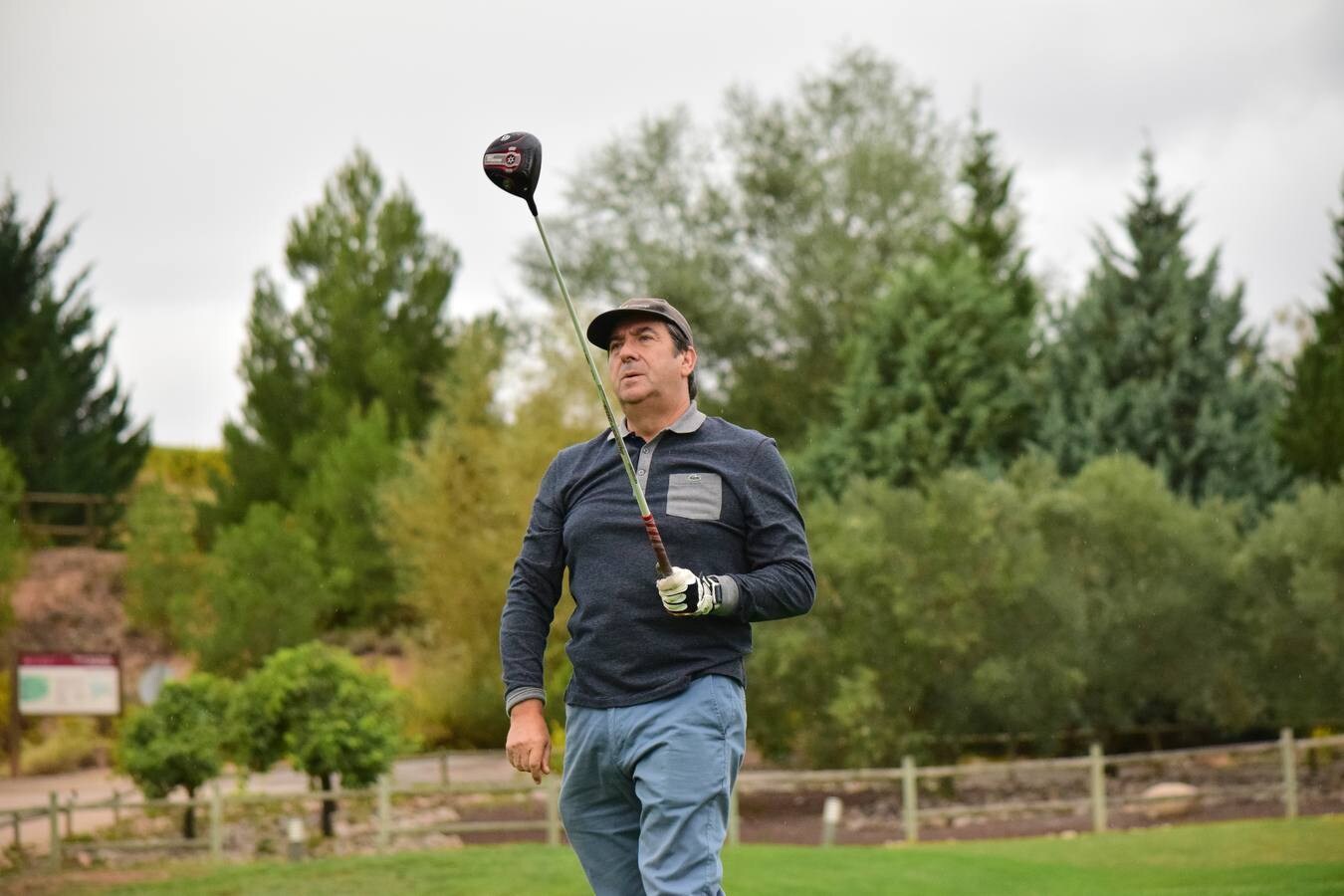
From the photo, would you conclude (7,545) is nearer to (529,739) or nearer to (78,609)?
(78,609)

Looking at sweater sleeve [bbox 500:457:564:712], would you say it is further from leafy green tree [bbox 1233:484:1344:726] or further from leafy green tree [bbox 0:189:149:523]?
leafy green tree [bbox 0:189:149:523]

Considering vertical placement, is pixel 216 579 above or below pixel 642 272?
below

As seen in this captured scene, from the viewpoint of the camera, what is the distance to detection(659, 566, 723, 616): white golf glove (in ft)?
11.0

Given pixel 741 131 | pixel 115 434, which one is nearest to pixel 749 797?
pixel 741 131

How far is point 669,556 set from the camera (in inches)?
140

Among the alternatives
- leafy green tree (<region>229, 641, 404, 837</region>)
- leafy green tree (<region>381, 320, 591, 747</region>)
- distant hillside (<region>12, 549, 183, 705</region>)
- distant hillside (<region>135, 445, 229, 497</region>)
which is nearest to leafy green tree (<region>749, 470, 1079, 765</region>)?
leafy green tree (<region>381, 320, 591, 747</region>)

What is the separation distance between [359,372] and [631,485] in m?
36.7

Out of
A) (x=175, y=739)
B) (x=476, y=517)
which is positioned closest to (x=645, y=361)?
(x=175, y=739)

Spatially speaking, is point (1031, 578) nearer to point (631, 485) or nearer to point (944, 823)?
point (944, 823)

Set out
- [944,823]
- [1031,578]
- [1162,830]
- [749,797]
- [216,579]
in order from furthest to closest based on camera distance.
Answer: [216,579] → [749,797] → [1031,578] → [944,823] → [1162,830]

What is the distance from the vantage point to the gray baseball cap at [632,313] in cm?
366

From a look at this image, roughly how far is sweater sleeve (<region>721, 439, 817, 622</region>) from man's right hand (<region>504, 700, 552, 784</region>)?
501 millimetres

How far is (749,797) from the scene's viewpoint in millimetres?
21719

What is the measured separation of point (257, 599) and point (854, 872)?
601 inches
